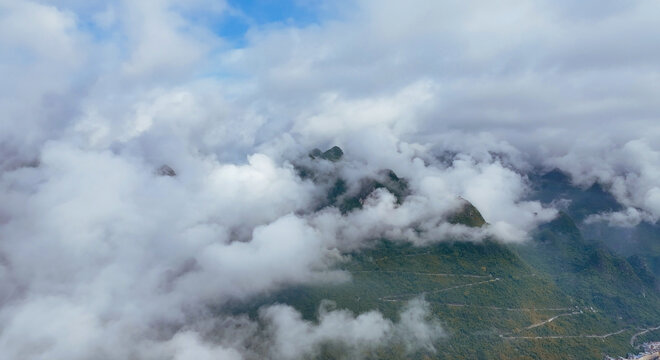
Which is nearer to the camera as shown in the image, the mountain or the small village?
the mountain

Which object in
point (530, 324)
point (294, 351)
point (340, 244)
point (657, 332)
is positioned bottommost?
point (657, 332)

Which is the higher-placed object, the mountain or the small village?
the mountain

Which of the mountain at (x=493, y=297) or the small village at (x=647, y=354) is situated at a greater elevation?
the mountain at (x=493, y=297)

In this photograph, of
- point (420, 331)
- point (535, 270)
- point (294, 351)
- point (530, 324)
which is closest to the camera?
point (294, 351)

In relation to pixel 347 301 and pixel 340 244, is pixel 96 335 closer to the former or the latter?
pixel 347 301

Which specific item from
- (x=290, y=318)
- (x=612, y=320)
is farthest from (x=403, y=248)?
(x=612, y=320)

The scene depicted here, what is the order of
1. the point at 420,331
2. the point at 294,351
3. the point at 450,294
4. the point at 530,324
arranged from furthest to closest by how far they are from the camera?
1. the point at 450,294
2. the point at 530,324
3. the point at 420,331
4. the point at 294,351

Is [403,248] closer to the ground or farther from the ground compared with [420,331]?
farther from the ground

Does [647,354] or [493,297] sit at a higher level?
[493,297]

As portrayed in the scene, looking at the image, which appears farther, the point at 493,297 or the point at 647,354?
the point at 493,297

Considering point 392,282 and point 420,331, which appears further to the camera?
point 392,282

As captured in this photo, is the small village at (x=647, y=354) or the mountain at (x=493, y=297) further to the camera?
the small village at (x=647, y=354)
